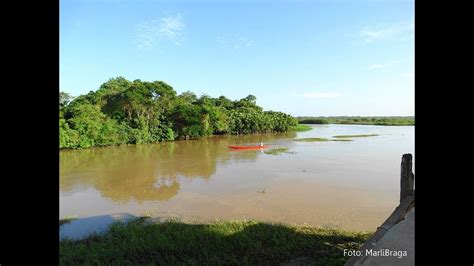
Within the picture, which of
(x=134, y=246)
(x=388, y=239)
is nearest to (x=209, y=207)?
A: (x=134, y=246)

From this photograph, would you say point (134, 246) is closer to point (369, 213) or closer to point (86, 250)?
point (86, 250)

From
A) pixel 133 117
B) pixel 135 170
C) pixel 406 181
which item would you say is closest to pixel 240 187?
pixel 135 170

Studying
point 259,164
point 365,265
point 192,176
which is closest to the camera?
point 365,265

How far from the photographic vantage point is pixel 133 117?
19125 millimetres

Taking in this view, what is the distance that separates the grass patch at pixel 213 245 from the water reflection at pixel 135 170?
2838mm

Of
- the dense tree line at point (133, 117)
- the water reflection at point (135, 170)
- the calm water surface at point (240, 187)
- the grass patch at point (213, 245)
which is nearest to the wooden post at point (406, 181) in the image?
the grass patch at point (213, 245)

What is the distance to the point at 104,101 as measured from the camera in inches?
719

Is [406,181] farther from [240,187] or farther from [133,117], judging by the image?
[133,117]

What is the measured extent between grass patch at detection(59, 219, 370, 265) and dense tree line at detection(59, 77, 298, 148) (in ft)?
38.3

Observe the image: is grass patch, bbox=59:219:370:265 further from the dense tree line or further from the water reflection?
the dense tree line

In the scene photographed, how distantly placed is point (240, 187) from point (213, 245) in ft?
13.9

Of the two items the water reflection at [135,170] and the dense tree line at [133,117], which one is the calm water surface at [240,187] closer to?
the water reflection at [135,170]

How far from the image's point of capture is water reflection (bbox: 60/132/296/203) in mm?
7824
